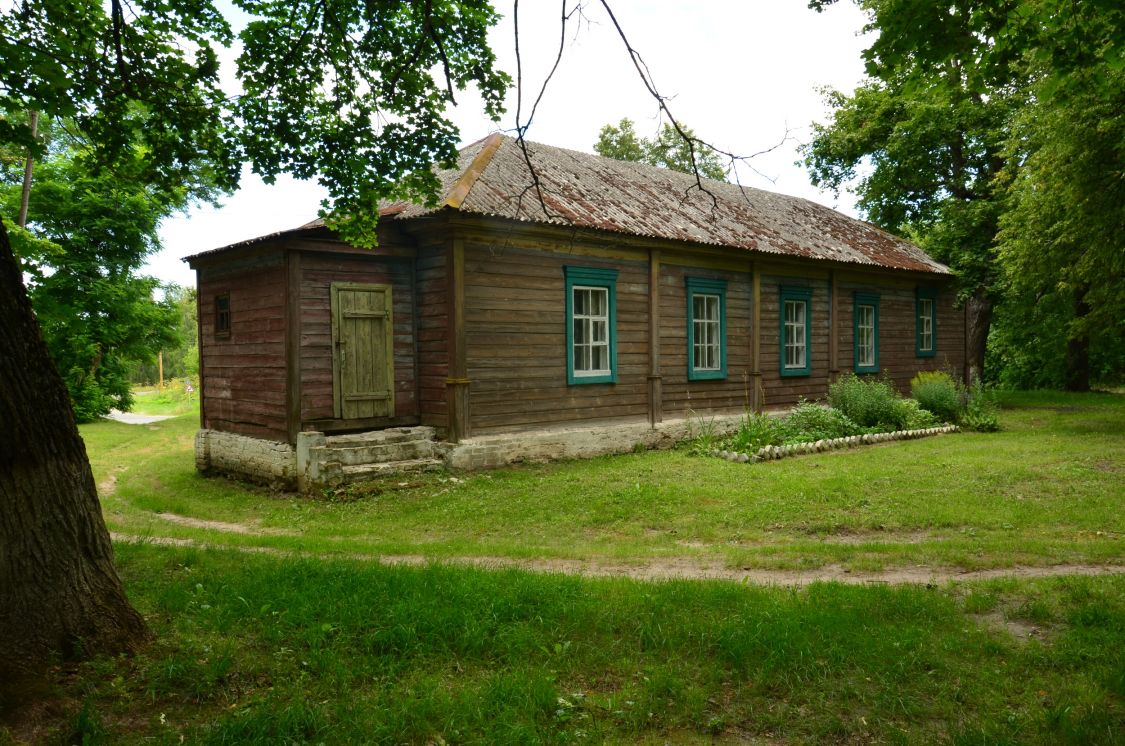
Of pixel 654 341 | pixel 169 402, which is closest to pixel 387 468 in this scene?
pixel 654 341

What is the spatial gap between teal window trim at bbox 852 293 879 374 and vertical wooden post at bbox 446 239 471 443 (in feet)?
38.1

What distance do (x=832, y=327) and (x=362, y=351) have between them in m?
11.8

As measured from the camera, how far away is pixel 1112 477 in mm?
10484

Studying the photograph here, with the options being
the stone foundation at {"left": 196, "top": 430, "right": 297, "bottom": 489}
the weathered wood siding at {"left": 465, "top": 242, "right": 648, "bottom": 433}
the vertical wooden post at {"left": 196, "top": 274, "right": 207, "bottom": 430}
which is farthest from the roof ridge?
the vertical wooden post at {"left": 196, "top": 274, "right": 207, "bottom": 430}

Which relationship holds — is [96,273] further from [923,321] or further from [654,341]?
[923,321]

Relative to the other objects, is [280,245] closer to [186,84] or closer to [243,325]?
[243,325]

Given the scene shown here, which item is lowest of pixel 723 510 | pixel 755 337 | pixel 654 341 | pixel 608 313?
pixel 723 510

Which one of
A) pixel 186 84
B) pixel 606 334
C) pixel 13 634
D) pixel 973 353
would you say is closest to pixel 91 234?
pixel 606 334

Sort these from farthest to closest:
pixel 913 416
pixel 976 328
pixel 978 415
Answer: pixel 976 328 → pixel 978 415 → pixel 913 416

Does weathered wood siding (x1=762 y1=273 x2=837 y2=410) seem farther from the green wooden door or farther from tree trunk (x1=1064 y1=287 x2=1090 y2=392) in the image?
tree trunk (x1=1064 y1=287 x2=1090 y2=392)

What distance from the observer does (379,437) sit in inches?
462

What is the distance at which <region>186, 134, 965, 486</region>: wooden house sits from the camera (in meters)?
11.6

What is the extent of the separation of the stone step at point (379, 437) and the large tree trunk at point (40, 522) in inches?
282

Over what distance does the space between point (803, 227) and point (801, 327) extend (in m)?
3.36
